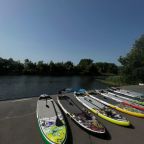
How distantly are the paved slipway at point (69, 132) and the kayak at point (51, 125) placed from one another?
0.33m

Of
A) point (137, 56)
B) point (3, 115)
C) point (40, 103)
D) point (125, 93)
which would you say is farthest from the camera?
point (137, 56)

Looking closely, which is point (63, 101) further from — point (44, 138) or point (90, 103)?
point (44, 138)

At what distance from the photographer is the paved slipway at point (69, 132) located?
17.8 feet

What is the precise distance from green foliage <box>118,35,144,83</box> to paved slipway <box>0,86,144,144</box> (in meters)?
19.8

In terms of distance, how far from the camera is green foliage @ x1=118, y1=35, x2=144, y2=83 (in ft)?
83.2

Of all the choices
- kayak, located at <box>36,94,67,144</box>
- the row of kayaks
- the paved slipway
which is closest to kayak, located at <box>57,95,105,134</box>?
the row of kayaks

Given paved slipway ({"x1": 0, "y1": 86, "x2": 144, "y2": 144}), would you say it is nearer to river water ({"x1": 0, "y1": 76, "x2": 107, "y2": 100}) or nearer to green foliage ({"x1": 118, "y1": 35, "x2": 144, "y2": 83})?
river water ({"x1": 0, "y1": 76, "x2": 107, "y2": 100})

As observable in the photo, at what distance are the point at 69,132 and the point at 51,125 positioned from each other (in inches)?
33.3

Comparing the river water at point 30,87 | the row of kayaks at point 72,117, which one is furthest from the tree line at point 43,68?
the row of kayaks at point 72,117

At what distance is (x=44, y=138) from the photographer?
5234 mm

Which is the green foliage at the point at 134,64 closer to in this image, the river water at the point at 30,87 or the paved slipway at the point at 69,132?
the river water at the point at 30,87

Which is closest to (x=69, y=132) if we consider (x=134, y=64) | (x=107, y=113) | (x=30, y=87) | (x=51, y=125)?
(x=51, y=125)

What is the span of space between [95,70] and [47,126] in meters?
60.0

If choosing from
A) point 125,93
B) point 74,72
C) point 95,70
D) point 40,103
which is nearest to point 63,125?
point 40,103
